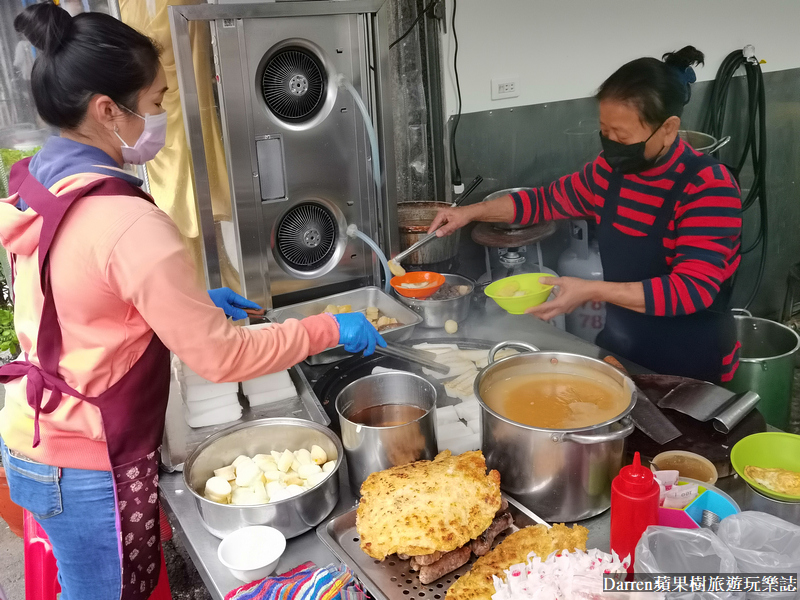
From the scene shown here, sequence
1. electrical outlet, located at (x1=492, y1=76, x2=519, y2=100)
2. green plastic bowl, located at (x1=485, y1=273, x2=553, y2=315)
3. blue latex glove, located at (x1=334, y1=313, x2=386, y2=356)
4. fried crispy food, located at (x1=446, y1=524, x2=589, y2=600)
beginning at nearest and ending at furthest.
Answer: fried crispy food, located at (x1=446, y1=524, x2=589, y2=600)
blue latex glove, located at (x1=334, y1=313, x2=386, y2=356)
green plastic bowl, located at (x1=485, y1=273, x2=553, y2=315)
electrical outlet, located at (x1=492, y1=76, x2=519, y2=100)

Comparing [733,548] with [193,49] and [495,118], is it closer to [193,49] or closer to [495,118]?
[193,49]

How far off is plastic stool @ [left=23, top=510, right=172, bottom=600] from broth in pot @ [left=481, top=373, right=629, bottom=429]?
111cm

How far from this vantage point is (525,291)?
2291 mm

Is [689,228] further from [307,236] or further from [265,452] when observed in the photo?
[265,452]

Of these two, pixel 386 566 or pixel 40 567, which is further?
pixel 40 567

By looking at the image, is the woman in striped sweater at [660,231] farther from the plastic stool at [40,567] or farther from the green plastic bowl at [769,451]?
the plastic stool at [40,567]

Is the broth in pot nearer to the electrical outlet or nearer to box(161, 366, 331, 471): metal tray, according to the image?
box(161, 366, 331, 471): metal tray

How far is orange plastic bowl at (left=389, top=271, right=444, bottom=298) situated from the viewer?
100 inches

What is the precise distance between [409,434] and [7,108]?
3.22 meters

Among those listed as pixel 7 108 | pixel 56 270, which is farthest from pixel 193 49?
pixel 7 108

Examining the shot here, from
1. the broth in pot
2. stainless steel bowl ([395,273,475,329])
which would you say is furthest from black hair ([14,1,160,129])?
stainless steel bowl ([395,273,475,329])

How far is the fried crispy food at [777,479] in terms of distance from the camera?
1339mm

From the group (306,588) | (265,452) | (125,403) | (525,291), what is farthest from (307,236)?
(306,588)

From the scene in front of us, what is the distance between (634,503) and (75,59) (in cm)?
144
